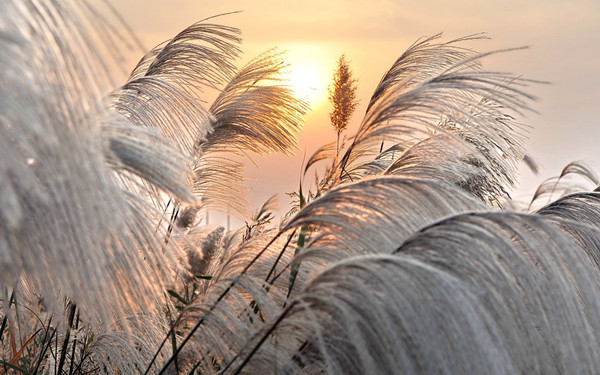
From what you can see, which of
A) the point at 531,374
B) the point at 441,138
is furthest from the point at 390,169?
the point at 531,374

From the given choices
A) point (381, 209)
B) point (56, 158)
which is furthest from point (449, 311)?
point (56, 158)

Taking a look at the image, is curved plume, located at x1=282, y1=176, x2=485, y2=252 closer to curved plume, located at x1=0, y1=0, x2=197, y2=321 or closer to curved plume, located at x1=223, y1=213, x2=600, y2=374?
curved plume, located at x1=223, y1=213, x2=600, y2=374

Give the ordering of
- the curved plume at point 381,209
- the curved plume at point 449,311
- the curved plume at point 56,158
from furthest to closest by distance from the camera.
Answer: the curved plume at point 381,209, the curved plume at point 449,311, the curved plume at point 56,158

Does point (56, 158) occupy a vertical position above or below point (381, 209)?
above

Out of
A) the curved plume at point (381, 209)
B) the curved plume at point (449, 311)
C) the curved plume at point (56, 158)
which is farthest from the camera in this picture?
the curved plume at point (381, 209)

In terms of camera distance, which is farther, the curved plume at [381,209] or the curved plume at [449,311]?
the curved plume at [381,209]

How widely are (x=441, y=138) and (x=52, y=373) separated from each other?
1.70 metres

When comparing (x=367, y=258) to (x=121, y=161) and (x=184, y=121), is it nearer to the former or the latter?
(x=121, y=161)

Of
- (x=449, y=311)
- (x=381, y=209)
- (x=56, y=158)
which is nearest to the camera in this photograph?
(x=56, y=158)

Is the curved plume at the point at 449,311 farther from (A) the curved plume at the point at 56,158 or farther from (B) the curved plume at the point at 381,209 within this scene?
(A) the curved plume at the point at 56,158

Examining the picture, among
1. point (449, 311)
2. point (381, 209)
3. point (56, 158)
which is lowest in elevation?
point (449, 311)

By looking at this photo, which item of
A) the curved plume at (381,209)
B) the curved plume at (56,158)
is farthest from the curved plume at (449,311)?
the curved plume at (56,158)

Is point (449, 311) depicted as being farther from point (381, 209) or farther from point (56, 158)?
point (56, 158)

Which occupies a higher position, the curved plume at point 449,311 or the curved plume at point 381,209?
the curved plume at point 381,209
